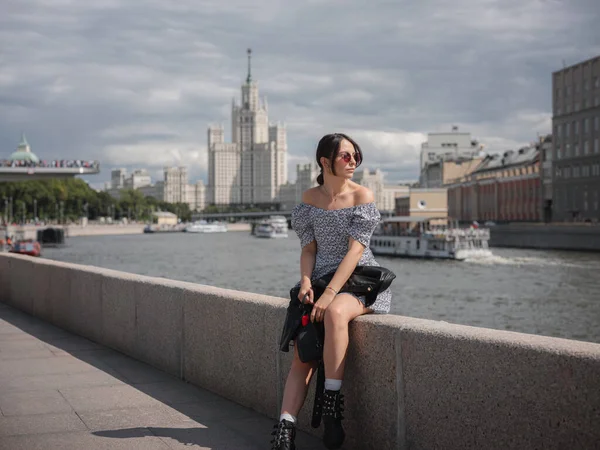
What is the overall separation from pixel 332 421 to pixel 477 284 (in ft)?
129

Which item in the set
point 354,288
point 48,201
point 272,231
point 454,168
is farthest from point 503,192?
point 354,288

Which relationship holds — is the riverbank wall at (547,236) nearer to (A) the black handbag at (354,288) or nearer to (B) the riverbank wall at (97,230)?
(B) the riverbank wall at (97,230)

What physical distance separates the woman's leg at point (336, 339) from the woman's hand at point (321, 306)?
0.03 meters

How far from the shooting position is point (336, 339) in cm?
461

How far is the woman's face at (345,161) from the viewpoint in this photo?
16.1 feet

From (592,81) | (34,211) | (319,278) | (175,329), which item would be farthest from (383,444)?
(34,211)

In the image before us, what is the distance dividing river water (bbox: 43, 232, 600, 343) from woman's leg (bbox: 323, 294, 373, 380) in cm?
1901

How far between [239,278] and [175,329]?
3931 cm

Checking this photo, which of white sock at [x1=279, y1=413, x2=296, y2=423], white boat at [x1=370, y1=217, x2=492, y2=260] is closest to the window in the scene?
white boat at [x1=370, y1=217, x2=492, y2=260]

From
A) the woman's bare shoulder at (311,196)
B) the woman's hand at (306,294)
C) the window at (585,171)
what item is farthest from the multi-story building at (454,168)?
the woman's hand at (306,294)

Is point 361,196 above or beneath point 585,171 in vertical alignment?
beneath

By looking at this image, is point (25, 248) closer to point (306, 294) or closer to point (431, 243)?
point (431, 243)

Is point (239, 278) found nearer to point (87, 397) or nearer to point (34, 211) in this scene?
point (87, 397)

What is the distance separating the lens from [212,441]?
513cm
